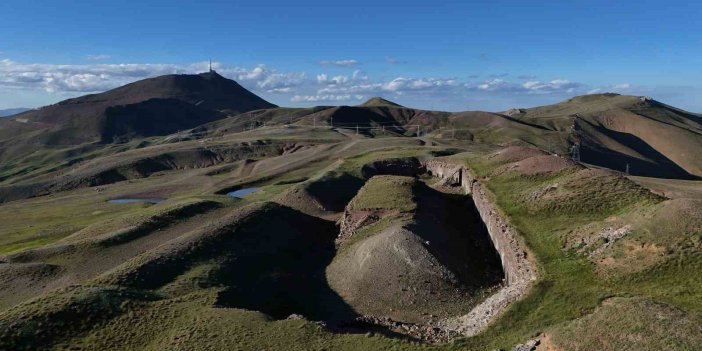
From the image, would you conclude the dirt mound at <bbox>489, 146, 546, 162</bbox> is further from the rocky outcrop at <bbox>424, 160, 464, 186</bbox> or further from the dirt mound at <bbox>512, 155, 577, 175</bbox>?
the dirt mound at <bbox>512, 155, 577, 175</bbox>

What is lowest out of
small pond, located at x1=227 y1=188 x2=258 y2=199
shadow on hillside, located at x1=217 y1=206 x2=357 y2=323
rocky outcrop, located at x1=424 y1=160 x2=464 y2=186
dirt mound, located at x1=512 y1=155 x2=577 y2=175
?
shadow on hillside, located at x1=217 y1=206 x2=357 y2=323

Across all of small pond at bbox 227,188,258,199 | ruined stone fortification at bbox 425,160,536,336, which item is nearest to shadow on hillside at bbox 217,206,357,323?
ruined stone fortification at bbox 425,160,536,336

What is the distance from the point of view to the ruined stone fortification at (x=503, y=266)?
32500 millimetres

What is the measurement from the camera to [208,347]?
92.7ft

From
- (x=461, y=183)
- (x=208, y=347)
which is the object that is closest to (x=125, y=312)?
(x=208, y=347)

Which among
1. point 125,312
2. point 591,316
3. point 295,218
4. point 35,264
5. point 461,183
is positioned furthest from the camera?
point 461,183

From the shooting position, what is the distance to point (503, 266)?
44375 millimetres

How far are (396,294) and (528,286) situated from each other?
1066cm

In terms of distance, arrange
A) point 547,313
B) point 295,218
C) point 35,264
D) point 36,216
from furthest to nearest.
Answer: point 36,216
point 295,218
point 35,264
point 547,313

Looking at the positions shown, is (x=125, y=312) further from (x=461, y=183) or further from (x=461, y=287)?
(x=461, y=183)

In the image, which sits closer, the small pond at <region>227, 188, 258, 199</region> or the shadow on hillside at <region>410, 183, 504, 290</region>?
the shadow on hillside at <region>410, 183, 504, 290</region>

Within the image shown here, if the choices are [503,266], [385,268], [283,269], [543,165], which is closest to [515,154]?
[543,165]

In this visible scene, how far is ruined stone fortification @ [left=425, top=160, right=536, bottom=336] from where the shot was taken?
1280 inches

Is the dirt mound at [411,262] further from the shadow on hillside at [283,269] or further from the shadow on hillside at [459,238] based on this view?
the shadow on hillside at [283,269]
